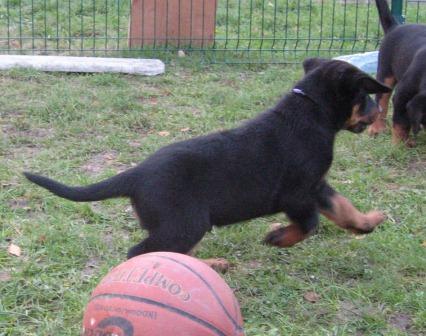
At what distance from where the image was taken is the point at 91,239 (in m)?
4.08

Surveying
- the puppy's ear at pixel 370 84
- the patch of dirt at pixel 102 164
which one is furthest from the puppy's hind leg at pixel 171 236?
the patch of dirt at pixel 102 164

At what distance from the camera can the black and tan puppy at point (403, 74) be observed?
5.52 m

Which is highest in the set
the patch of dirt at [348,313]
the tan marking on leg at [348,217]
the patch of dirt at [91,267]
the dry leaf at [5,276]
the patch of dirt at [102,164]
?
the tan marking on leg at [348,217]

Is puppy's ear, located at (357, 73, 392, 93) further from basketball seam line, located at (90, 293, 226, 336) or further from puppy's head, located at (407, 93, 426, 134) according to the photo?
basketball seam line, located at (90, 293, 226, 336)

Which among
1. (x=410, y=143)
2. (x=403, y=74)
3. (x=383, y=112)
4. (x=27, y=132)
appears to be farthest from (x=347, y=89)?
(x=27, y=132)

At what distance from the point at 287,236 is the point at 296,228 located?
59 mm

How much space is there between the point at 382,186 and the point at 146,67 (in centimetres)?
305

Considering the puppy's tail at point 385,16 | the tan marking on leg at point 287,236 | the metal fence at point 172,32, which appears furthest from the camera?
the metal fence at point 172,32

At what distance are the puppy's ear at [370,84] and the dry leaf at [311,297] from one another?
1.07m

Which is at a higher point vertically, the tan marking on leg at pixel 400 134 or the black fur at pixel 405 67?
the black fur at pixel 405 67

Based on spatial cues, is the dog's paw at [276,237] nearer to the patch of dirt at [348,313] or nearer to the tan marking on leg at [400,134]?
the patch of dirt at [348,313]

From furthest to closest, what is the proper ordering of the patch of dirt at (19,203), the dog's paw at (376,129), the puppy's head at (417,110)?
the dog's paw at (376,129)
the puppy's head at (417,110)
the patch of dirt at (19,203)

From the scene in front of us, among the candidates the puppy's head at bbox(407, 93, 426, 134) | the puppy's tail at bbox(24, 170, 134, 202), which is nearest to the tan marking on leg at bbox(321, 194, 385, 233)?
the puppy's tail at bbox(24, 170, 134, 202)

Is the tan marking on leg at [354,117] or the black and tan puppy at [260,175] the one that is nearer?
the black and tan puppy at [260,175]
